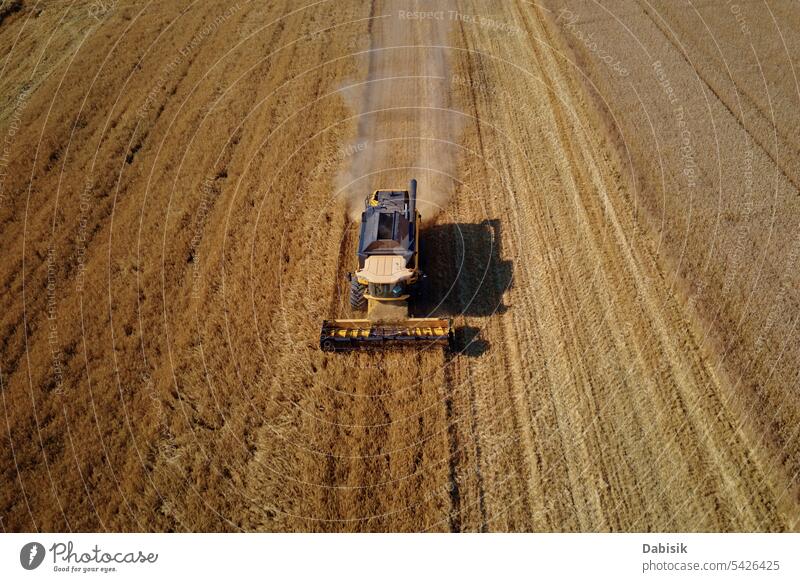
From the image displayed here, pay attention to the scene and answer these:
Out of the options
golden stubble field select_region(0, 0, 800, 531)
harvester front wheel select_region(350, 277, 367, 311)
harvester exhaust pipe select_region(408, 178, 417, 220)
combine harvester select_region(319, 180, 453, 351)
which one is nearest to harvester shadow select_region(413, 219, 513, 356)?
golden stubble field select_region(0, 0, 800, 531)

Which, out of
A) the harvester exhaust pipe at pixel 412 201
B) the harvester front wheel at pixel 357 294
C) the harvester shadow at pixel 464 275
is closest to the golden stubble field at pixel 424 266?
the harvester shadow at pixel 464 275

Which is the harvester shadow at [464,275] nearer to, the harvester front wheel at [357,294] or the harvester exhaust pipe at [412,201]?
the harvester exhaust pipe at [412,201]

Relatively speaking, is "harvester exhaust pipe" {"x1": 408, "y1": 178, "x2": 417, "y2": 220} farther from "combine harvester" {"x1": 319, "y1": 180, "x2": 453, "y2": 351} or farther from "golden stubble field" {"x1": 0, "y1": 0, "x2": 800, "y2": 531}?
"golden stubble field" {"x1": 0, "y1": 0, "x2": 800, "y2": 531}

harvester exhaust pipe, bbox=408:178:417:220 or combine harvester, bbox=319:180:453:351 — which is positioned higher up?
harvester exhaust pipe, bbox=408:178:417:220

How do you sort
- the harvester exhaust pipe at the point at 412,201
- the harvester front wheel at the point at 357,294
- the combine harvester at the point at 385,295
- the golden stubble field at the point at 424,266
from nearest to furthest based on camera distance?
1. the golden stubble field at the point at 424,266
2. the combine harvester at the point at 385,295
3. the harvester front wheel at the point at 357,294
4. the harvester exhaust pipe at the point at 412,201

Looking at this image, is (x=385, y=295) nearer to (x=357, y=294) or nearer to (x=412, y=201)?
(x=357, y=294)

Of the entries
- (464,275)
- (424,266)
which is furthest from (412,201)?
(464,275)
